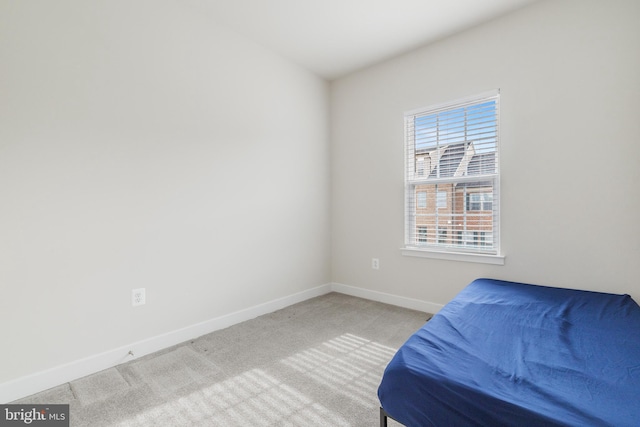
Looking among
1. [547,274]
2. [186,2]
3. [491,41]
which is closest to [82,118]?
[186,2]

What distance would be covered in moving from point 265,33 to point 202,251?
1.96 meters

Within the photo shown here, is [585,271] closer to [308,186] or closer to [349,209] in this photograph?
[349,209]

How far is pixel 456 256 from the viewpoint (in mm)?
2693

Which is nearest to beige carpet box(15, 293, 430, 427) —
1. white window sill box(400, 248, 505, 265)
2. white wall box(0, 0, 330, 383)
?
white wall box(0, 0, 330, 383)

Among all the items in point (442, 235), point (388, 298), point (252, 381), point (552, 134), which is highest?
point (552, 134)

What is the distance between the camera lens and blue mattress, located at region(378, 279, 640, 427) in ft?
3.01

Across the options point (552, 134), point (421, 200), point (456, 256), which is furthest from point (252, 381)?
point (552, 134)

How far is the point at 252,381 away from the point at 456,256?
1935mm

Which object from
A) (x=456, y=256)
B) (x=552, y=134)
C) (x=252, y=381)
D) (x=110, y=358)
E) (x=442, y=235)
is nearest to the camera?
(x=252, y=381)

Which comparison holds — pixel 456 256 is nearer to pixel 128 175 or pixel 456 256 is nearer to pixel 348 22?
pixel 348 22

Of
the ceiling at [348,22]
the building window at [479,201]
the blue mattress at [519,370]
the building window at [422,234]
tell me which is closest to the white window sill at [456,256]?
the building window at [422,234]

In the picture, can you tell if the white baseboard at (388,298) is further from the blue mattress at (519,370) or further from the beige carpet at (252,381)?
the blue mattress at (519,370)

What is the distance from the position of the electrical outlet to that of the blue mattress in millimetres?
1744

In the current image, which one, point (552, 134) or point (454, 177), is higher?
point (552, 134)
